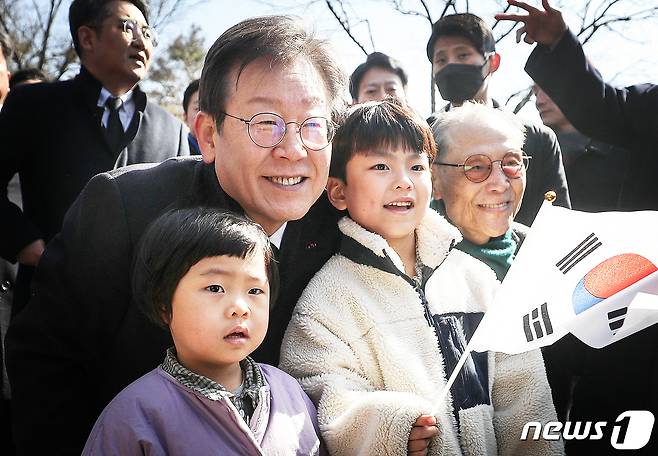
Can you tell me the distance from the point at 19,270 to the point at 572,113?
7.92 feet

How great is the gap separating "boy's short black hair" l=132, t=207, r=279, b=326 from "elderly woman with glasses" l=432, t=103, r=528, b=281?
100 centimetres

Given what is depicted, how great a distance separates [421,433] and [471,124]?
4.17 ft

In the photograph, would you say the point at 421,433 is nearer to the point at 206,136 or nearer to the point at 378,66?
the point at 206,136

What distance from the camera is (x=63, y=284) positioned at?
203 centimetres

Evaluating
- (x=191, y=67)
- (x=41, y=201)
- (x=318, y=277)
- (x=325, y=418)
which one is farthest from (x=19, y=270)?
(x=191, y=67)

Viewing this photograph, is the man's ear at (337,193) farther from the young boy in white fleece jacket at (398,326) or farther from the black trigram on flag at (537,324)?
the black trigram on flag at (537,324)

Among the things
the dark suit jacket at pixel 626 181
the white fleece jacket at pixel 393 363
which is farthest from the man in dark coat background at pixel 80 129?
the dark suit jacket at pixel 626 181

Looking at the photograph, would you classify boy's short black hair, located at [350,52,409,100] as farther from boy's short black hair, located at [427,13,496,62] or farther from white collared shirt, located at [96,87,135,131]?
white collared shirt, located at [96,87,135,131]

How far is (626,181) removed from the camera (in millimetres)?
2883

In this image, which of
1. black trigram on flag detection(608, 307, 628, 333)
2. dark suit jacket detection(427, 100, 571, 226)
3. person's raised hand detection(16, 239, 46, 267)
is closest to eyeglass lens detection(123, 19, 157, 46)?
person's raised hand detection(16, 239, 46, 267)

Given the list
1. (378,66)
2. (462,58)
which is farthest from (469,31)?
(378,66)

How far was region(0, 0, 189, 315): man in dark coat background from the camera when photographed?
3.29 meters

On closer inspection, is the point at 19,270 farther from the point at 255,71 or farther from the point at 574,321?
the point at 574,321

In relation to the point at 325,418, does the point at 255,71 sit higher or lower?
higher
